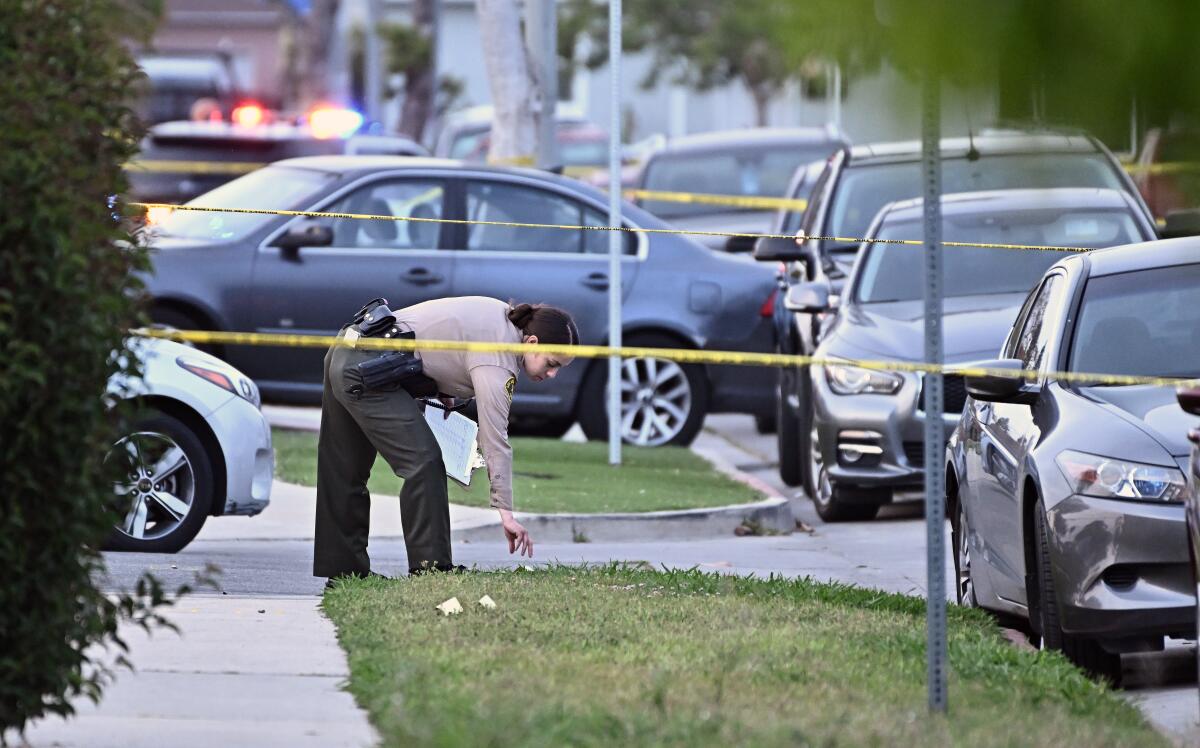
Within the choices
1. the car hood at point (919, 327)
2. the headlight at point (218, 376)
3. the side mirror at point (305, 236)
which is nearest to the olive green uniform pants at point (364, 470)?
the headlight at point (218, 376)

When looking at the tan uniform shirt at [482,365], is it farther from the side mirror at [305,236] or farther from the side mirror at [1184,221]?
the side mirror at [305,236]

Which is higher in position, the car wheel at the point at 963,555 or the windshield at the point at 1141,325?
the windshield at the point at 1141,325

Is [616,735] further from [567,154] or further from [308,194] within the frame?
[567,154]

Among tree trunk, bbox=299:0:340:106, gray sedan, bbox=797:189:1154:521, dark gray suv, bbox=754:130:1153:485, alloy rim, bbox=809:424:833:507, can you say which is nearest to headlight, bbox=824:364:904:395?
gray sedan, bbox=797:189:1154:521

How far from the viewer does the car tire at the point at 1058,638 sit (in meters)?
6.92

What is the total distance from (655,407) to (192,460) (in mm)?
5374

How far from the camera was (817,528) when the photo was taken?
1214 cm

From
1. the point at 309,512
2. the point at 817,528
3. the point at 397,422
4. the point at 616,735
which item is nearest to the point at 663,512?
the point at 817,528

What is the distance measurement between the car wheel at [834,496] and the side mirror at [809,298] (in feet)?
2.18

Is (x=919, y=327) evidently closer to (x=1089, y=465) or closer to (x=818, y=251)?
(x=818, y=251)

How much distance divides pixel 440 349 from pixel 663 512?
12.6 feet

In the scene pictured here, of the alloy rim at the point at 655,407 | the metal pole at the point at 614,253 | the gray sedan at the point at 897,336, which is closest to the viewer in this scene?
the gray sedan at the point at 897,336

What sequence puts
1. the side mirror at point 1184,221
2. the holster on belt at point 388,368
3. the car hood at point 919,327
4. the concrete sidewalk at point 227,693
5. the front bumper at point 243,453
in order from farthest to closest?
1. the car hood at point 919,327
2. the front bumper at point 243,453
3. the holster on belt at point 388,368
4. the concrete sidewalk at point 227,693
5. the side mirror at point 1184,221

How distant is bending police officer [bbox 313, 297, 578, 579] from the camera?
7.86 m
